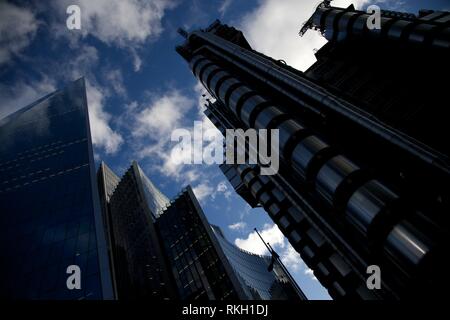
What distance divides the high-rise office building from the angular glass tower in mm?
17638

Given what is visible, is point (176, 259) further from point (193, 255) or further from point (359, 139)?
point (359, 139)

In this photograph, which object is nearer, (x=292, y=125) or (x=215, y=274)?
(x=292, y=125)

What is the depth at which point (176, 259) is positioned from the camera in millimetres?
70812

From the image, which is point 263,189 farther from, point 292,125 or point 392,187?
point 392,187

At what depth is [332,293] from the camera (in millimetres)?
24547

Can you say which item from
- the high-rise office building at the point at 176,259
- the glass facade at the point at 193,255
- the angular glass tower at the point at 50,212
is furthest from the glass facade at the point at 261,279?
the angular glass tower at the point at 50,212

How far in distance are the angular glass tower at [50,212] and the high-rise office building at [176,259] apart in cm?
1764

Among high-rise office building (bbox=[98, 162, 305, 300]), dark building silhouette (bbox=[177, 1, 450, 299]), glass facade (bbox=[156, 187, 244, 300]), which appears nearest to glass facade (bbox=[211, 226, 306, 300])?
Answer: high-rise office building (bbox=[98, 162, 305, 300])

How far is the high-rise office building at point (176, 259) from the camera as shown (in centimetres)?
6075

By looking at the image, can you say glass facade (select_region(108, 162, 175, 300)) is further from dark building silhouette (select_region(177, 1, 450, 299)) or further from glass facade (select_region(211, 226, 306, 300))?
dark building silhouette (select_region(177, 1, 450, 299))

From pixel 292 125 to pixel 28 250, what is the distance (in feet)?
124

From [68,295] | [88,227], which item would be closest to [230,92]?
[68,295]

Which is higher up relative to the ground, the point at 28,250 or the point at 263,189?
the point at 28,250
